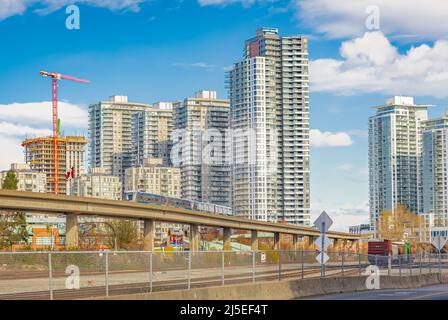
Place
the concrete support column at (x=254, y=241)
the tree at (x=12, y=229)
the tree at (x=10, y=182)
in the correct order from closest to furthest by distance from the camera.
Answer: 1. the tree at (x=10, y=182)
2. the tree at (x=12, y=229)
3. the concrete support column at (x=254, y=241)

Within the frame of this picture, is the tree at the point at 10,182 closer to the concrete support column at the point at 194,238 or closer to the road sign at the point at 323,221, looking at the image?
the concrete support column at the point at 194,238

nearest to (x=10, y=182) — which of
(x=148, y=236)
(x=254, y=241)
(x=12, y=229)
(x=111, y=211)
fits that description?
(x=12, y=229)

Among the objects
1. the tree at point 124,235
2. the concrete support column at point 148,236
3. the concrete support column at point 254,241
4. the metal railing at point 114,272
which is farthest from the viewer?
the concrete support column at point 254,241

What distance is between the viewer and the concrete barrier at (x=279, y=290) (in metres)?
27.1

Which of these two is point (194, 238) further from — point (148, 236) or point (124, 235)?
point (148, 236)

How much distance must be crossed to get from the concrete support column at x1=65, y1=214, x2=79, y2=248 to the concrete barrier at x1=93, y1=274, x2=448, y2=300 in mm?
42888

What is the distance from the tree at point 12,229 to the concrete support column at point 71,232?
20875mm

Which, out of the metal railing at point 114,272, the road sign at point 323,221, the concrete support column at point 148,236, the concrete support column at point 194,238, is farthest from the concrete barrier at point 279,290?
the concrete support column at point 194,238
